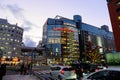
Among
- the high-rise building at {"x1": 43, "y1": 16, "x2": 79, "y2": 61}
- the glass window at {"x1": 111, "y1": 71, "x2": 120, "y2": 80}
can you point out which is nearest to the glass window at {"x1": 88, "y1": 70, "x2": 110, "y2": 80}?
the glass window at {"x1": 111, "y1": 71, "x2": 120, "y2": 80}

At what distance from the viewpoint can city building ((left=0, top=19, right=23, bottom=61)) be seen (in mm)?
106812

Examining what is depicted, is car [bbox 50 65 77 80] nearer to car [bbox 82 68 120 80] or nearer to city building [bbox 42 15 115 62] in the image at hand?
car [bbox 82 68 120 80]

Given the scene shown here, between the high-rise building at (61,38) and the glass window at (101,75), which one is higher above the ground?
the high-rise building at (61,38)

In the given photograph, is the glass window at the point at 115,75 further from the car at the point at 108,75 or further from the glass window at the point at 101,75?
the glass window at the point at 101,75

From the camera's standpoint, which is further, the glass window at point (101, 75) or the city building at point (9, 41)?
the city building at point (9, 41)

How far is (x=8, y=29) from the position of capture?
11312 centimetres

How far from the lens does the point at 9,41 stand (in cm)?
11062

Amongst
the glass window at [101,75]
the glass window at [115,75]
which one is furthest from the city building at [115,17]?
the glass window at [115,75]

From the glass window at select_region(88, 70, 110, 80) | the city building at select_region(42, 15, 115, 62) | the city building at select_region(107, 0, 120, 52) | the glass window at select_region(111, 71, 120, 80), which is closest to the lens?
the glass window at select_region(111, 71, 120, 80)

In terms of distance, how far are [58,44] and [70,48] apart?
13.2 metres

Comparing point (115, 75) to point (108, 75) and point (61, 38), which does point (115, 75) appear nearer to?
point (108, 75)

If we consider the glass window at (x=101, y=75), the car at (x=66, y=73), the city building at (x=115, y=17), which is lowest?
the car at (x=66, y=73)

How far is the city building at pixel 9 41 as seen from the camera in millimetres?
106812

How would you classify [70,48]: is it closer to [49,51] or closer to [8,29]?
[49,51]
